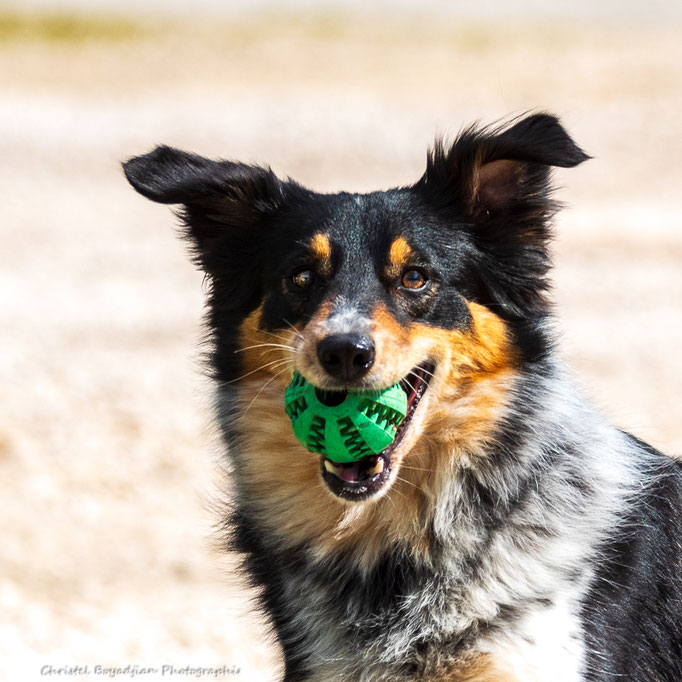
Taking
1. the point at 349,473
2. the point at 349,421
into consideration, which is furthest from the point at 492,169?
the point at 349,473

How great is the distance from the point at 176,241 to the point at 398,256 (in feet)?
35.0

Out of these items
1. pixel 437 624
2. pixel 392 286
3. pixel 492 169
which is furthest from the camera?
pixel 492 169

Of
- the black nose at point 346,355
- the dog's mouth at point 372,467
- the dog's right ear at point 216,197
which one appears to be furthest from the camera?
the dog's right ear at point 216,197

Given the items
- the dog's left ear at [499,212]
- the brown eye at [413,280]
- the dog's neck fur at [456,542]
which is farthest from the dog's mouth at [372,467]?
the dog's left ear at [499,212]

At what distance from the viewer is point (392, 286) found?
12.7 feet

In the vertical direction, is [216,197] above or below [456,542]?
above

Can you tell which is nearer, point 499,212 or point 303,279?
point 303,279

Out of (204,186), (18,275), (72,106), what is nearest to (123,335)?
(18,275)

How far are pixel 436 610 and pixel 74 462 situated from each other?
455cm

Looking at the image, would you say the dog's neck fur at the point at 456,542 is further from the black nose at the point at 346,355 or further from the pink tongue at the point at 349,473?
the black nose at the point at 346,355

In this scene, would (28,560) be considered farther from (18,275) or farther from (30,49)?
(30,49)

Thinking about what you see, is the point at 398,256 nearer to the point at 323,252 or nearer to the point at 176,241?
the point at 323,252

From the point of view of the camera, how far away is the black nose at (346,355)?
3555mm

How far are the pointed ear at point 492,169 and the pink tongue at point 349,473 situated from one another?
41.7 inches
